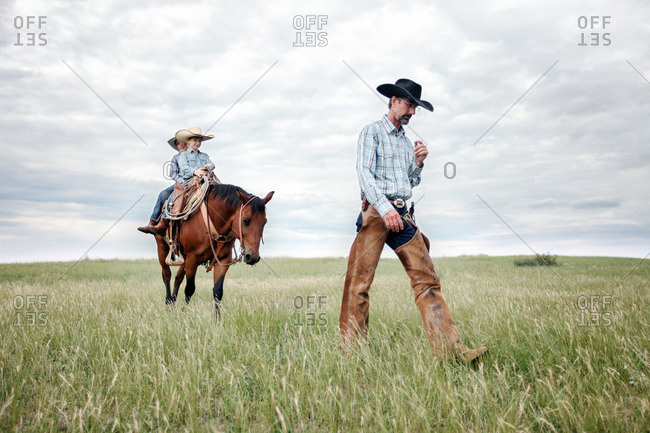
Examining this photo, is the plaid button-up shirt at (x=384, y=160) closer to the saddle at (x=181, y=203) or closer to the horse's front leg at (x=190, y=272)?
the saddle at (x=181, y=203)

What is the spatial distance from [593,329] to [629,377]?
0.64 meters

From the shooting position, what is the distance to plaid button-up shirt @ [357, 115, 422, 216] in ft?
13.4

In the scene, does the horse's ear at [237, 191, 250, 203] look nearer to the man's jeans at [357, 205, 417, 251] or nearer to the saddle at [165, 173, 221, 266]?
the saddle at [165, 173, 221, 266]

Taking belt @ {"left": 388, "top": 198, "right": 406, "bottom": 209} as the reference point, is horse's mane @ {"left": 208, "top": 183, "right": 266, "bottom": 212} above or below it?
above

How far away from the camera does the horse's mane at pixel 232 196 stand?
20.4 feet

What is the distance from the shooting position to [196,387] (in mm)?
3008

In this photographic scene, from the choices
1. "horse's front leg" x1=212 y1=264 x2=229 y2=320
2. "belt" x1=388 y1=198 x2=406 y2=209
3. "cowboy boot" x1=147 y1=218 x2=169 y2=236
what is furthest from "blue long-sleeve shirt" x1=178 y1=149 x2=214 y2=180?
"belt" x1=388 y1=198 x2=406 y2=209

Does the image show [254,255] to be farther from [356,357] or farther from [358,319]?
[356,357]

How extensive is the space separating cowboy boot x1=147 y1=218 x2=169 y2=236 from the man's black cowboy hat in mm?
5681

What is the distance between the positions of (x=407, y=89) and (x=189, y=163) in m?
5.31

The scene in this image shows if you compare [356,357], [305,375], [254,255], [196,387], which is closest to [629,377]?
[356,357]

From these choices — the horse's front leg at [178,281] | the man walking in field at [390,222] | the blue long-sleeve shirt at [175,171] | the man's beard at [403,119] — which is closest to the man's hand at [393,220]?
the man walking in field at [390,222]
